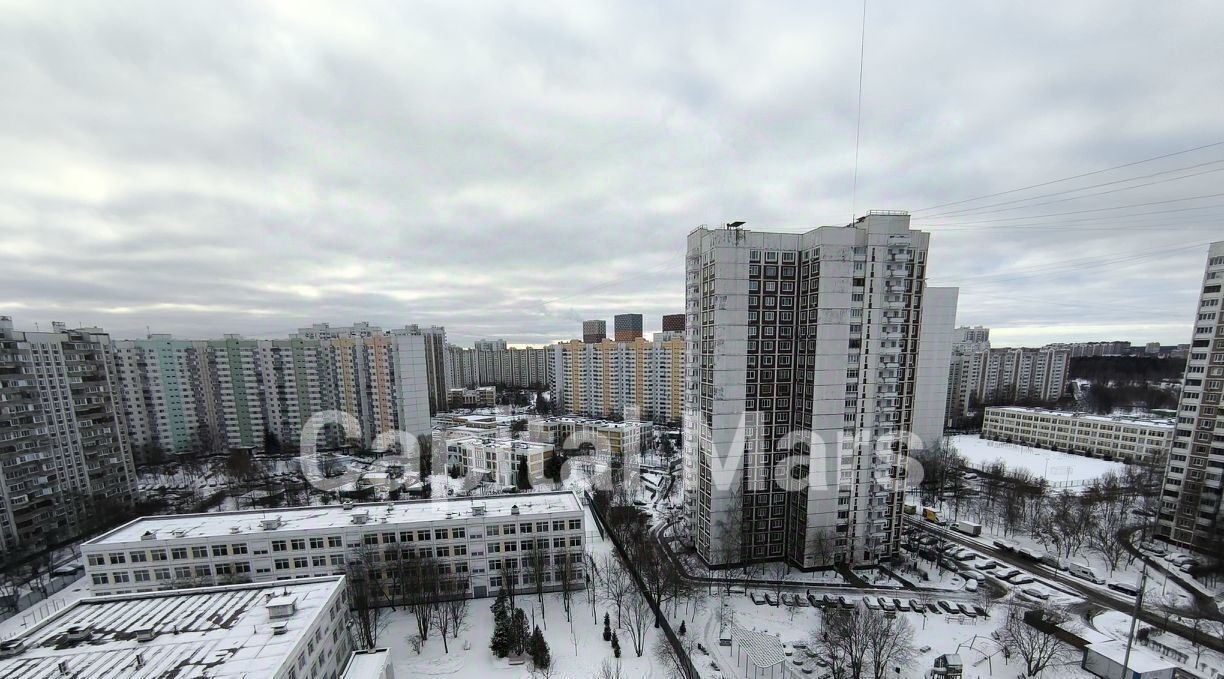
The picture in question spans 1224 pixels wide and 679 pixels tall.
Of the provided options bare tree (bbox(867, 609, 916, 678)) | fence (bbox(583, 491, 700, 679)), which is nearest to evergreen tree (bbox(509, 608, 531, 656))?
fence (bbox(583, 491, 700, 679))

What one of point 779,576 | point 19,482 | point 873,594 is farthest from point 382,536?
point 19,482

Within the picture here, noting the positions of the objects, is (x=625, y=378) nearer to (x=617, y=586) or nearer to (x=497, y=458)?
(x=497, y=458)

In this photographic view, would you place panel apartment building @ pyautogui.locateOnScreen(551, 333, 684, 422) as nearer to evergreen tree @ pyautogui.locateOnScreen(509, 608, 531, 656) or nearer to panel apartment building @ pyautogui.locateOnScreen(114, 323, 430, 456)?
panel apartment building @ pyautogui.locateOnScreen(114, 323, 430, 456)

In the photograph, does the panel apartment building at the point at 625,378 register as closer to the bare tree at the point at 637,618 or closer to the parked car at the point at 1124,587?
the bare tree at the point at 637,618

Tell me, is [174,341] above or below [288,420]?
above

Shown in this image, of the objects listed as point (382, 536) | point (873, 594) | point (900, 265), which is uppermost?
point (900, 265)

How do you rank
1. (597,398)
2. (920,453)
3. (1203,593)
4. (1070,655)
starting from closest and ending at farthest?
(1070,655) → (1203,593) → (920,453) → (597,398)

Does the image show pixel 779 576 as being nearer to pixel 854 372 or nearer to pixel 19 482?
pixel 854 372

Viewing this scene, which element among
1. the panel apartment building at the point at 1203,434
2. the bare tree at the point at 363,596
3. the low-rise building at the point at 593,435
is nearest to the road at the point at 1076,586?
the panel apartment building at the point at 1203,434
